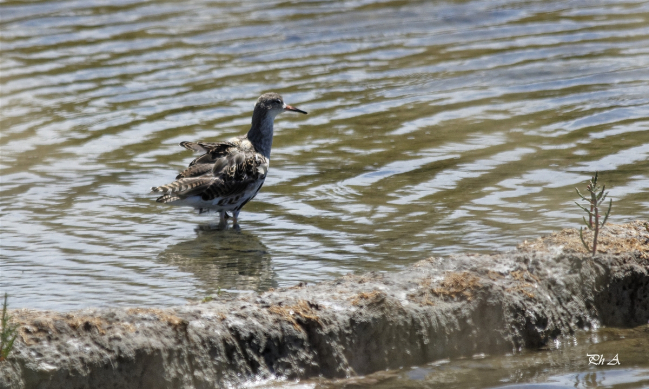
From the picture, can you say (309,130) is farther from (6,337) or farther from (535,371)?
(6,337)

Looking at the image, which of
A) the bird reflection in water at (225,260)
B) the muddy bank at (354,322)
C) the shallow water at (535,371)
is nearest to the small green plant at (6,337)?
the muddy bank at (354,322)

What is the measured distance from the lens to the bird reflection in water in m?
6.31

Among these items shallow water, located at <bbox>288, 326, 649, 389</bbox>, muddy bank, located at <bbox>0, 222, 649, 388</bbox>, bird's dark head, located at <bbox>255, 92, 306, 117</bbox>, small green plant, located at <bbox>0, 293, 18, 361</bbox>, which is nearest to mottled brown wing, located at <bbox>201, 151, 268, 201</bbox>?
bird's dark head, located at <bbox>255, 92, 306, 117</bbox>

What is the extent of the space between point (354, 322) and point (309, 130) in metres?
6.43

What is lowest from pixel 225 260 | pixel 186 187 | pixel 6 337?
pixel 6 337

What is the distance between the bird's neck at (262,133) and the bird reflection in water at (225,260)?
1567 millimetres

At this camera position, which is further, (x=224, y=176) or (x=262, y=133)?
(x=262, y=133)

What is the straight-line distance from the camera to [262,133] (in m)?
9.62

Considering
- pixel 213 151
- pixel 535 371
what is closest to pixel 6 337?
pixel 535 371

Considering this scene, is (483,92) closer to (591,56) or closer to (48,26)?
(591,56)

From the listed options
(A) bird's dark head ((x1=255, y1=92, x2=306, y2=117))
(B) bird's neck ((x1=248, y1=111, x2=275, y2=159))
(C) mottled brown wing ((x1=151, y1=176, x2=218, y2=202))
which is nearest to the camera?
(C) mottled brown wing ((x1=151, y1=176, x2=218, y2=202))

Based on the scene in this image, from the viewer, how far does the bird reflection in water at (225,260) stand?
248 inches

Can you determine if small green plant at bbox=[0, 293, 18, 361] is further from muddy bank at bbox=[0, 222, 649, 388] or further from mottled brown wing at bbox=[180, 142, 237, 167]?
mottled brown wing at bbox=[180, 142, 237, 167]

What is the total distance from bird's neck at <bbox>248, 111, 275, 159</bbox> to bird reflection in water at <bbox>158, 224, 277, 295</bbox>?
1.57 metres
